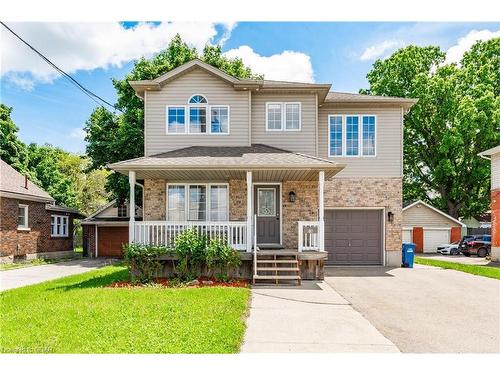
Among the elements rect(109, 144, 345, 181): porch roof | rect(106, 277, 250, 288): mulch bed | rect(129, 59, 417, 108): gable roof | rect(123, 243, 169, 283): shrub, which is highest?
rect(129, 59, 417, 108): gable roof

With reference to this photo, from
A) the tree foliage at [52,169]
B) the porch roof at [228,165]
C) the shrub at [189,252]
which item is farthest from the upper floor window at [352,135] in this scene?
the tree foliage at [52,169]

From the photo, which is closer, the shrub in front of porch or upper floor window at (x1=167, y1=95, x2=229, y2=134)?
the shrub in front of porch

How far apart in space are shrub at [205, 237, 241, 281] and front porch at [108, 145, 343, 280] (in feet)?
1.08

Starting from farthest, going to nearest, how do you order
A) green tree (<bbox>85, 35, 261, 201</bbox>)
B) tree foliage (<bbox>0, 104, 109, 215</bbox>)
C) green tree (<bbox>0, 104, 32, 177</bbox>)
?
tree foliage (<bbox>0, 104, 109, 215</bbox>)
green tree (<bbox>0, 104, 32, 177</bbox>)
green tree (<bbox>85, 35, 261, 201</bbox>)

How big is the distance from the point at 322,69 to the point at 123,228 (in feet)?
48.5

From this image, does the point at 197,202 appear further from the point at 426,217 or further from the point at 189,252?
the point at 426,217

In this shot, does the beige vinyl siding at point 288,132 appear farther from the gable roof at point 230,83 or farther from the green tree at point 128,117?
the green tree at point 128,117

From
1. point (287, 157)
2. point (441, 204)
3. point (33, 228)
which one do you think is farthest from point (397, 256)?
point (441, 204)

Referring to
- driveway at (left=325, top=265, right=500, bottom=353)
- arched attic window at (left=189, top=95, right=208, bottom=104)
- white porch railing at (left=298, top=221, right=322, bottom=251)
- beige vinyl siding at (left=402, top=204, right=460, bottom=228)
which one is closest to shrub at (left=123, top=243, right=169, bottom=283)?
white porch railing at (left=298, top=221, right=322, bottom=251)

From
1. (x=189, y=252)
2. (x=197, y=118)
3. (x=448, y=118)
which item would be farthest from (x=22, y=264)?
(x=448, y=118)

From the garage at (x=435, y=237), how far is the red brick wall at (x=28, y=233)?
77.0 ft

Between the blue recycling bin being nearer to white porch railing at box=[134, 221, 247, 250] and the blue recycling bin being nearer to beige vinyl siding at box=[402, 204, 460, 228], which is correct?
white porch railing at box=[134, 221, 247, 250]

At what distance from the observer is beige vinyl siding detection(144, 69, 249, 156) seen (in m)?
14.1

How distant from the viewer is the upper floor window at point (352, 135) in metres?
15.4
